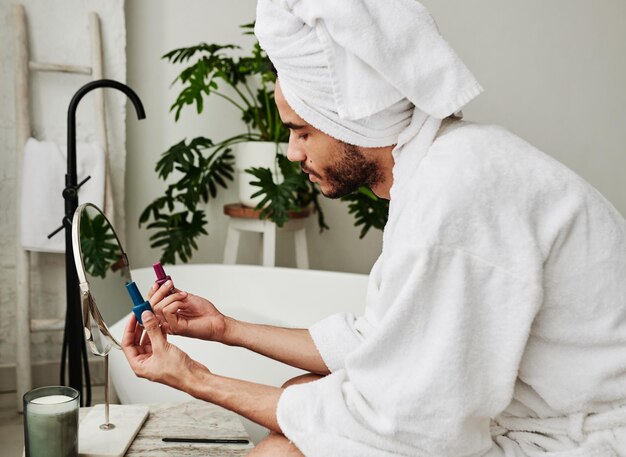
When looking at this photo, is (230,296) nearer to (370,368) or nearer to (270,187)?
(270,187)

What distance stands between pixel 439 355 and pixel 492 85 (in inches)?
100

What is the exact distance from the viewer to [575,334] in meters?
1.07

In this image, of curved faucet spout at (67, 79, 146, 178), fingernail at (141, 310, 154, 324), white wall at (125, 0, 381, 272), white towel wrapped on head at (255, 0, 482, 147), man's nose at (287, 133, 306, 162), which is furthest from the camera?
white wall at (125, 0, 381, 272)

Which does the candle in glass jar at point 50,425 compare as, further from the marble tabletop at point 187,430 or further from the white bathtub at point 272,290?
the white bathtub at point 272,290

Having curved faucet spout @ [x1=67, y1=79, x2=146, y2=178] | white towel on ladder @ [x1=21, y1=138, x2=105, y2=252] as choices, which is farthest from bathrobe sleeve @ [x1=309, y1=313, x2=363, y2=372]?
white towel on ladder @ [x1=21, y1=138, x2=105, y2=252]

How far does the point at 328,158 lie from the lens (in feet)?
4.29

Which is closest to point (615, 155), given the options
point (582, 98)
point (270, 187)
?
point (582, 98)

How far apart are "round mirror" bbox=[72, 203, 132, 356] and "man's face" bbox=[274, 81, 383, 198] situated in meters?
0.40

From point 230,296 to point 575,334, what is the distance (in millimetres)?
1557

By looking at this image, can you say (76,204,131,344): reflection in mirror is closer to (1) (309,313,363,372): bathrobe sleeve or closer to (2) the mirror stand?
(2) the mirror stand

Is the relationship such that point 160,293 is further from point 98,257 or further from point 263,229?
point 263,229

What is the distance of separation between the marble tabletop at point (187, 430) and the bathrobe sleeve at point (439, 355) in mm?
417

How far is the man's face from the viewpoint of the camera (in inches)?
50.5

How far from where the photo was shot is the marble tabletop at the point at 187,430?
1.42 metres
